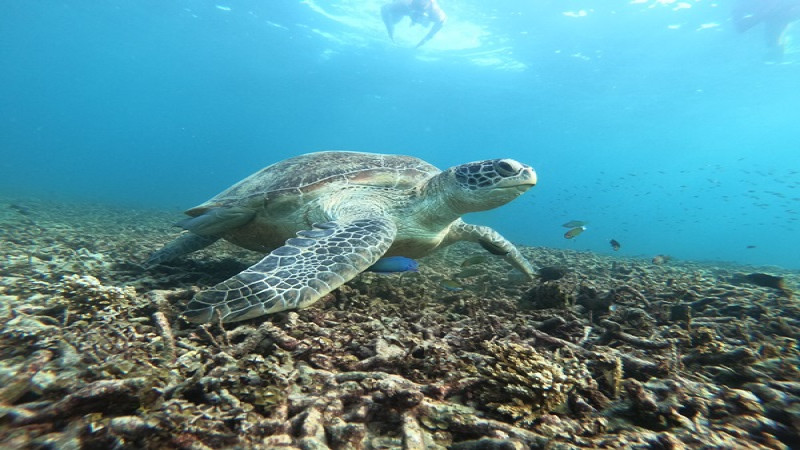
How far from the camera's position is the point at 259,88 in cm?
5722

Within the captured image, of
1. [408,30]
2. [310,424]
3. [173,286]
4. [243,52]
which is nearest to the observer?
[310,424]

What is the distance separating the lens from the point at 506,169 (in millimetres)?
3805

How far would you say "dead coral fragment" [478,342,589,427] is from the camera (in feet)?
4.67

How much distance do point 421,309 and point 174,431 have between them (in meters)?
2.14

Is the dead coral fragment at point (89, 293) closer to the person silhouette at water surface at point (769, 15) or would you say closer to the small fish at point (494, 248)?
the small fish at point (494, 248)

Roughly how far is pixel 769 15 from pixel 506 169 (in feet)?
99.7

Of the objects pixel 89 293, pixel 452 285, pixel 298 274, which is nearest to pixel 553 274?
pixel 452 285

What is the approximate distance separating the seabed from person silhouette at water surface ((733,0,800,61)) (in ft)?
95.6

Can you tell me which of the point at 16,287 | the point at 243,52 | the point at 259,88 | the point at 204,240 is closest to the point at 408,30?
the point at 243,52

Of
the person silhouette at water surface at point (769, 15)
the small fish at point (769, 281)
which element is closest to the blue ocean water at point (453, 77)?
the person silhouette at water surface at point (769, 15)

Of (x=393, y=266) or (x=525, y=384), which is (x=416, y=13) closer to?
(x=393, y=266)

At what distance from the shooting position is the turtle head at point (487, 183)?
378cm

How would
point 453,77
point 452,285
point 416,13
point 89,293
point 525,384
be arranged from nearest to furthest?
1. point 525,384
2. point 89,293
3. point 452,285
4. point 416,13
5. point 453,77

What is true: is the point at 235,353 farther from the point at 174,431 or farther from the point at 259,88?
the point at 259,88
